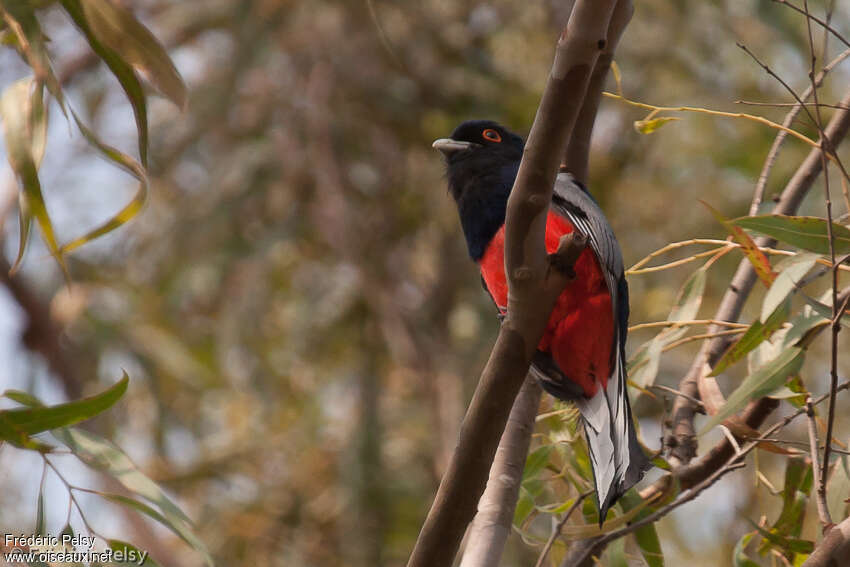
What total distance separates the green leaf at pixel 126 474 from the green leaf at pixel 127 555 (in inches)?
3.6

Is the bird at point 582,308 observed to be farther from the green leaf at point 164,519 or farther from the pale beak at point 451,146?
the green leaf at point 164,519

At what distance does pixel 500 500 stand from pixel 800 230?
987mm

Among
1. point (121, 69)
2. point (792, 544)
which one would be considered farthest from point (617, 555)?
point (121, 69)

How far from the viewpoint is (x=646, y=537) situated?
3000 millimetres

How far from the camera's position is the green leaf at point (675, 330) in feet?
10.5

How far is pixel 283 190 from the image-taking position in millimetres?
8039

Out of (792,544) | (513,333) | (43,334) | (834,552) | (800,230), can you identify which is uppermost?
(800,230)

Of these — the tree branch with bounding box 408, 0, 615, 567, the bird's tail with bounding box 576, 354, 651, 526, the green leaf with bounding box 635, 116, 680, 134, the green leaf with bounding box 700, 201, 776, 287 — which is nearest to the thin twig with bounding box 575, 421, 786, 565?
the bird's tail with bounding box 576, 354, 651, 526

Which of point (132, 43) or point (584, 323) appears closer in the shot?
point (132, 43)

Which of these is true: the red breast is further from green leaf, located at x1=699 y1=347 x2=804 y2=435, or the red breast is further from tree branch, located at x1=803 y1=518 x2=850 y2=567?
tree branch, located at x1=803 y1=518 x2=850 y2=567

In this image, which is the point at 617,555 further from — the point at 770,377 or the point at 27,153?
the point at 27,153

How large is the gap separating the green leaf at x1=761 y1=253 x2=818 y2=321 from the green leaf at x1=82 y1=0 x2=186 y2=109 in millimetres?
1511

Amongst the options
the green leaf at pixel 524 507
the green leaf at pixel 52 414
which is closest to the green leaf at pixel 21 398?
the green leaf at pixel 52 414

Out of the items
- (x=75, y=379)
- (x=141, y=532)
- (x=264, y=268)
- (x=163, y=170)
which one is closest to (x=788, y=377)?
(x=141, y=532)
